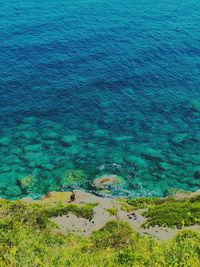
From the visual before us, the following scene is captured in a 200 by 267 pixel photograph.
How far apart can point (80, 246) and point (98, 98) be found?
160 feet

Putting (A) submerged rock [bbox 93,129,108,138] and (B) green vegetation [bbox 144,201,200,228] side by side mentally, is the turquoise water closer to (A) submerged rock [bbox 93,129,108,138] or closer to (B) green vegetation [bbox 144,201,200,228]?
(A) submerged rock [bbox 93,129,108,138]

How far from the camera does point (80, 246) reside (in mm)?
30312

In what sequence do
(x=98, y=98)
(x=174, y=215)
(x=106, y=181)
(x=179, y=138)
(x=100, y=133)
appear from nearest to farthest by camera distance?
(x=174, y=215)
(x=106, y=181)
(x=179, y=138)
(x=100, y=133)
(x=98, y=98)

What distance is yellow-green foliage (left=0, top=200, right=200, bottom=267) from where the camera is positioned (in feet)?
78.3

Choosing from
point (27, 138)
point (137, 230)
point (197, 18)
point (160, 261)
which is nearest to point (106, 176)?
point (27, 138)

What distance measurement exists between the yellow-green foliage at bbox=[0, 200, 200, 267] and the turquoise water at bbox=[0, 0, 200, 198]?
67.0 feet

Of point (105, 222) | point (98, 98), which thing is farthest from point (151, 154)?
point (105, 222)

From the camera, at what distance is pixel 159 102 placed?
75938 mm

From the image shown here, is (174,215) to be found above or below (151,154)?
above

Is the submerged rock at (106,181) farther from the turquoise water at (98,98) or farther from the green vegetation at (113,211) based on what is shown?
the green vegetation at (113,211)

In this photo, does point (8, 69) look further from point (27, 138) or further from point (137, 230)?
point (137, 230)

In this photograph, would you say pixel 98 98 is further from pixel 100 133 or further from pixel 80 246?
pixel 80 246

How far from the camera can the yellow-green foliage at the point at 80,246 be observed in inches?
940

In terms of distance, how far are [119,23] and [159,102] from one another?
38.7m
